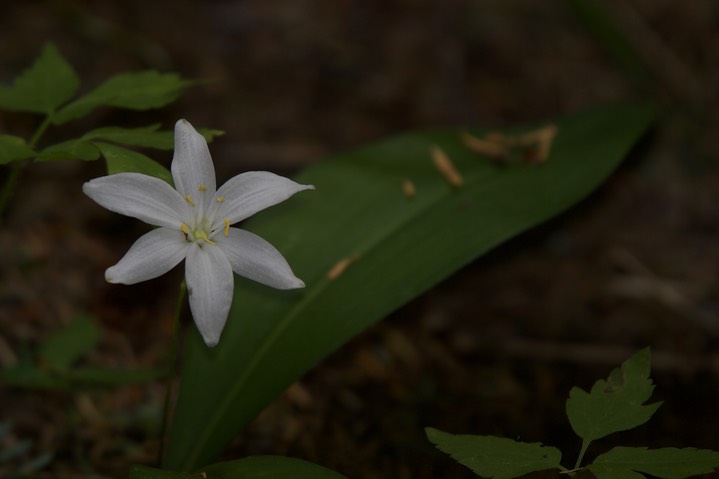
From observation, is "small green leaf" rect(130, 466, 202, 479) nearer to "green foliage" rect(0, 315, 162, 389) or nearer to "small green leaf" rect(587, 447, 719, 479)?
"green foliage" rect(0, 315, 162, 389)

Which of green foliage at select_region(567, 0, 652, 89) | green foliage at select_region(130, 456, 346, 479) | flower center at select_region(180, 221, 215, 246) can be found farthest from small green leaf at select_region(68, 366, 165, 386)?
green foliage at select_region(567, 0, 652, 89)

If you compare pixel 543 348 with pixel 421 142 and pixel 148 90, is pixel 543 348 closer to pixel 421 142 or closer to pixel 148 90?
pixel 421 142

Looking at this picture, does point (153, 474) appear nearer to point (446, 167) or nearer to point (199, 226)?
point (199, 226)

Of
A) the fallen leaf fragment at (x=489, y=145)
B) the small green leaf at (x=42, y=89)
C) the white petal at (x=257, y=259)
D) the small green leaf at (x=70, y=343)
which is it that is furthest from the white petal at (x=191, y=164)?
the fallen leaf fragment at (x=489, y=145)

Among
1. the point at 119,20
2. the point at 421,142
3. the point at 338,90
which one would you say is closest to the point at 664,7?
the point at 338,90

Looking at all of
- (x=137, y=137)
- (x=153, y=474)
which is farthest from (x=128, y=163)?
(x=153, y=474)

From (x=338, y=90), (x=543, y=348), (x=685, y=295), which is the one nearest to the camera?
(x=543, y=348)
